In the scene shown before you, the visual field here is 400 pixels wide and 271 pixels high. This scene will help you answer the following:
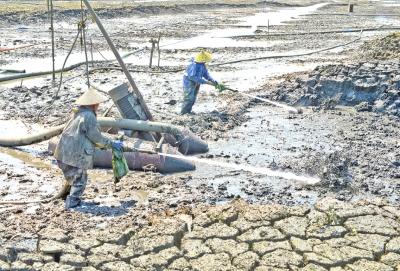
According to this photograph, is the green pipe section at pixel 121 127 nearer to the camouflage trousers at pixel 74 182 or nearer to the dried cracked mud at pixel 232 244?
the camouflage trousers at pixel 74 182

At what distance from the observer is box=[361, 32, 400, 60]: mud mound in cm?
1521

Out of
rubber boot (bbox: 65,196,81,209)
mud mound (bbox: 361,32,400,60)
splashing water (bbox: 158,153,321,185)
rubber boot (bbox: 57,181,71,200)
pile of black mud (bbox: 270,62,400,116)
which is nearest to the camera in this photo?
rubber boot (bbox: 65,196,81,209)

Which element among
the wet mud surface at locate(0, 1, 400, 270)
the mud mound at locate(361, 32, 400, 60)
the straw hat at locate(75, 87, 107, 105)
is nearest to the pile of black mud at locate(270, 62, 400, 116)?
the wet mud surface at locate(0, 1, 400, 270)

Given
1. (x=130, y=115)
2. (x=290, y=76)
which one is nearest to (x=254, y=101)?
(x=290, y=76)

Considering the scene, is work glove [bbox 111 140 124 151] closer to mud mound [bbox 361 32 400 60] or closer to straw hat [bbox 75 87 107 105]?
straw hat [bbox 75 87 107 105]

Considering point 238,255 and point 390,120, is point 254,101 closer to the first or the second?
point 390,120

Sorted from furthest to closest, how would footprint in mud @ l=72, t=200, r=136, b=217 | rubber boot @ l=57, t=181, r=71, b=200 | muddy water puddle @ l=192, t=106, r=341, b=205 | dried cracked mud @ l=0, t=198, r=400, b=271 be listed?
1. muddy water puddle @ l=192, t=106, r=341, b=205
2. rubber boot @ l=57, t=181, r=71, b=200
3. footprint in mud @ l=72, t=200, r=136, b=217
4. dried cracked mud @ l=0, t=198, r=400, b=271

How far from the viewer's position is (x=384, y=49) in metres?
16.2

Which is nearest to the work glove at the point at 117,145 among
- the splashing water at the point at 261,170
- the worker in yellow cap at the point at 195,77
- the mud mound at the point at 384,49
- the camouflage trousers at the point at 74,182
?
the camouflage trousers at the point at 74,182

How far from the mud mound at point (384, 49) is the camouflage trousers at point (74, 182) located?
A: 1036 centimetres

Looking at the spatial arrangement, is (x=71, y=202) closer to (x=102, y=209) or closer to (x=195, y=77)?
(x=102, y=209)

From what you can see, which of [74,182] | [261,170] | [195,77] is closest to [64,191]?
[74,182]

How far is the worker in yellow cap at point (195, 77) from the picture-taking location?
1092cm

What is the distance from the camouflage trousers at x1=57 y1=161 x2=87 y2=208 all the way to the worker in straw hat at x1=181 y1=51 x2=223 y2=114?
4.49 meters
